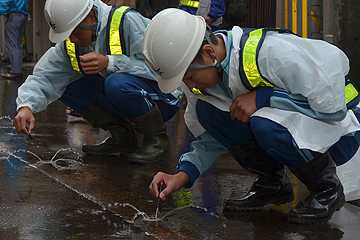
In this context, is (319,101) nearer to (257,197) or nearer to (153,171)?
(257,197)

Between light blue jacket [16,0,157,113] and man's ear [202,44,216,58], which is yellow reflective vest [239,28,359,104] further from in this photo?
light blue jacket [16,0,157,113]

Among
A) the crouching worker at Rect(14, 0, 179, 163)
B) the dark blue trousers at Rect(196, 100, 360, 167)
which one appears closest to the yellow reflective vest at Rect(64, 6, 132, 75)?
the crouching worker at Rect(14, 0, 179, 163)

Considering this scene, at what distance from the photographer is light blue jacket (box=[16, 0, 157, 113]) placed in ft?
11.0

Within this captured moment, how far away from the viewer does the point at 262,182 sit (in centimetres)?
261

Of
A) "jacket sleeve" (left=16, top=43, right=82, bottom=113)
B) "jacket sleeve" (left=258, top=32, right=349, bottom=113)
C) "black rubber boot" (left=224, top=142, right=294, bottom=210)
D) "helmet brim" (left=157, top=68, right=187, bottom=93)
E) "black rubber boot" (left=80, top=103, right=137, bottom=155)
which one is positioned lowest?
"black rubber boot" (left=80, top=103, right=137, bottom=155)

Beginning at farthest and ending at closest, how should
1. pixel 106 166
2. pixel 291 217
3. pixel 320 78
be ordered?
pixel 106 166 → pixel 291 217 → pixel 320 78

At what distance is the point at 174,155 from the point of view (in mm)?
3697

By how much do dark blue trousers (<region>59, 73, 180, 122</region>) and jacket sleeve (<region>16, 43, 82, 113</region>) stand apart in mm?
88

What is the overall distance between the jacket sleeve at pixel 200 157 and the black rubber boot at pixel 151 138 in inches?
33.4

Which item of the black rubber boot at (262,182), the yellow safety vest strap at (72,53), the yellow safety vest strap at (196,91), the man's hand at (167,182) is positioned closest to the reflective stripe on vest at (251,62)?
the yellow safety vest strap at (196,91)

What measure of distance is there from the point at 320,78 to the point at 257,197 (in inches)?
28.6

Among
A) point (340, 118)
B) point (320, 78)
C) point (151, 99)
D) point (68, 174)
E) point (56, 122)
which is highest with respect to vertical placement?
point (320, 78)

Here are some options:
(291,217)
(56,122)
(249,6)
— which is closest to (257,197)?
(291,217)

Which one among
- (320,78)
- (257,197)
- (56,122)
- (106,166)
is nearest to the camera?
(320,78)
